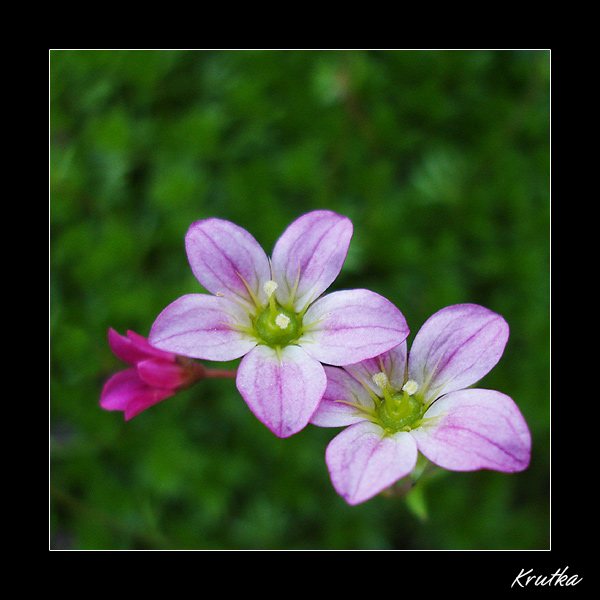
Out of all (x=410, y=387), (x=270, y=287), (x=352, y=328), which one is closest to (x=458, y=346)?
(x=410, y=387)

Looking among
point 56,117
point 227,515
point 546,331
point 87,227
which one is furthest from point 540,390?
point 56,117

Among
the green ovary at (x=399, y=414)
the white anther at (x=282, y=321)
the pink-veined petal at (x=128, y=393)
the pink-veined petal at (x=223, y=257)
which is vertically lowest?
the green ovary at (x=399, y=414)

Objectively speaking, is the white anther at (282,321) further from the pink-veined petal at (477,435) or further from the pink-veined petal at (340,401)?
the pink-veined petal at (477,435)

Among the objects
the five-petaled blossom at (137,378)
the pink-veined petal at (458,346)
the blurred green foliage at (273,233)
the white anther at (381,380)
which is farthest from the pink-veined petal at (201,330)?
the blurred green foliage at (273,233)

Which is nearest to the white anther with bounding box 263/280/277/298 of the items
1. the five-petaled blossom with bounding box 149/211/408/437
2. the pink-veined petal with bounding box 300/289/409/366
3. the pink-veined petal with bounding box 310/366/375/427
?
the five-petaled blossom with bounding box 149/211/408/437

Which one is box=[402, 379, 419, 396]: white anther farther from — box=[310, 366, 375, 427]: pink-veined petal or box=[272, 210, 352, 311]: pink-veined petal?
box=[272, 210, 352, 311]: pink-veined petal

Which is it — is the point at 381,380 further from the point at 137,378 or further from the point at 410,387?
the point at 137,378
